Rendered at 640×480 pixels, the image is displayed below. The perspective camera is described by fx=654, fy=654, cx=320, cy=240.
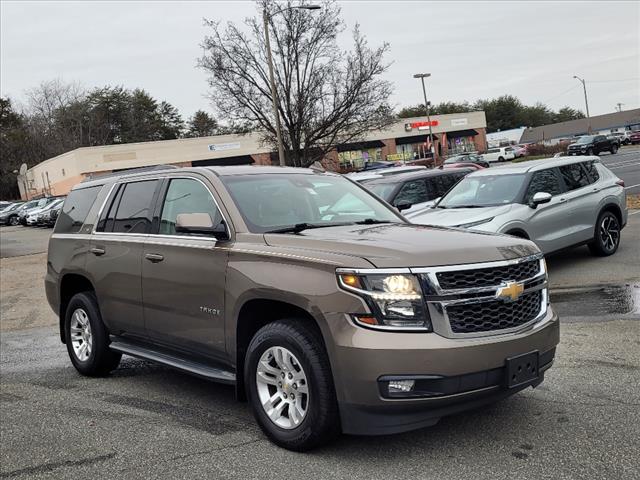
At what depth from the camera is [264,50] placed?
32.4m

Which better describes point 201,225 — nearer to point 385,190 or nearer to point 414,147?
point 385,190

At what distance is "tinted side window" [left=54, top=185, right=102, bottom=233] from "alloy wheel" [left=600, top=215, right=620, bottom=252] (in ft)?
25.9

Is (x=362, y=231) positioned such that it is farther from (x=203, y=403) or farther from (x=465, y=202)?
(x=465, y=202)


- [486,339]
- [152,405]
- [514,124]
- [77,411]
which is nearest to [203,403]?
[152,405]

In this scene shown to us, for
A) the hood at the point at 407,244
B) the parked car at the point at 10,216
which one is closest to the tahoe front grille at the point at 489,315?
the hood at the point at 407,244

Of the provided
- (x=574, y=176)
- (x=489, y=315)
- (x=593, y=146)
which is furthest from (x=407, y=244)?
(x=593, y=146)

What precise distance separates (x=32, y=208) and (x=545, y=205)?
38.7m

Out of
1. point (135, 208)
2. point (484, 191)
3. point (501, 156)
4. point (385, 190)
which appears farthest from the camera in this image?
point (501, 156)

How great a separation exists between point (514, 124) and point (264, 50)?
114 meters

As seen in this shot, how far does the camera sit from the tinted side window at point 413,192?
12.2 metres

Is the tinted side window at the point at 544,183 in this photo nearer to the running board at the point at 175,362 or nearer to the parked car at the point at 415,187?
the parked car at the point at 415,187

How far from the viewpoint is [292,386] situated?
4.01m

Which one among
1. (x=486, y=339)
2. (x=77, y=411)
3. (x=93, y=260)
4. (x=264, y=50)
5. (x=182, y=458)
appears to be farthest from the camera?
(x=264, y=50)

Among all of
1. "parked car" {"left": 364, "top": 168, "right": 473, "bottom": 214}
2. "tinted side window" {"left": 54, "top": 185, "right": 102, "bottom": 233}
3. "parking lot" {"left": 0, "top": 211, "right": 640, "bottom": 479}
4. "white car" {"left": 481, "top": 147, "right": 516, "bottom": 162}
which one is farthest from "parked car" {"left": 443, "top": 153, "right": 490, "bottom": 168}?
"parking lot" {"left": 0, "top": 211, "right": 640, "bottom": 479}
